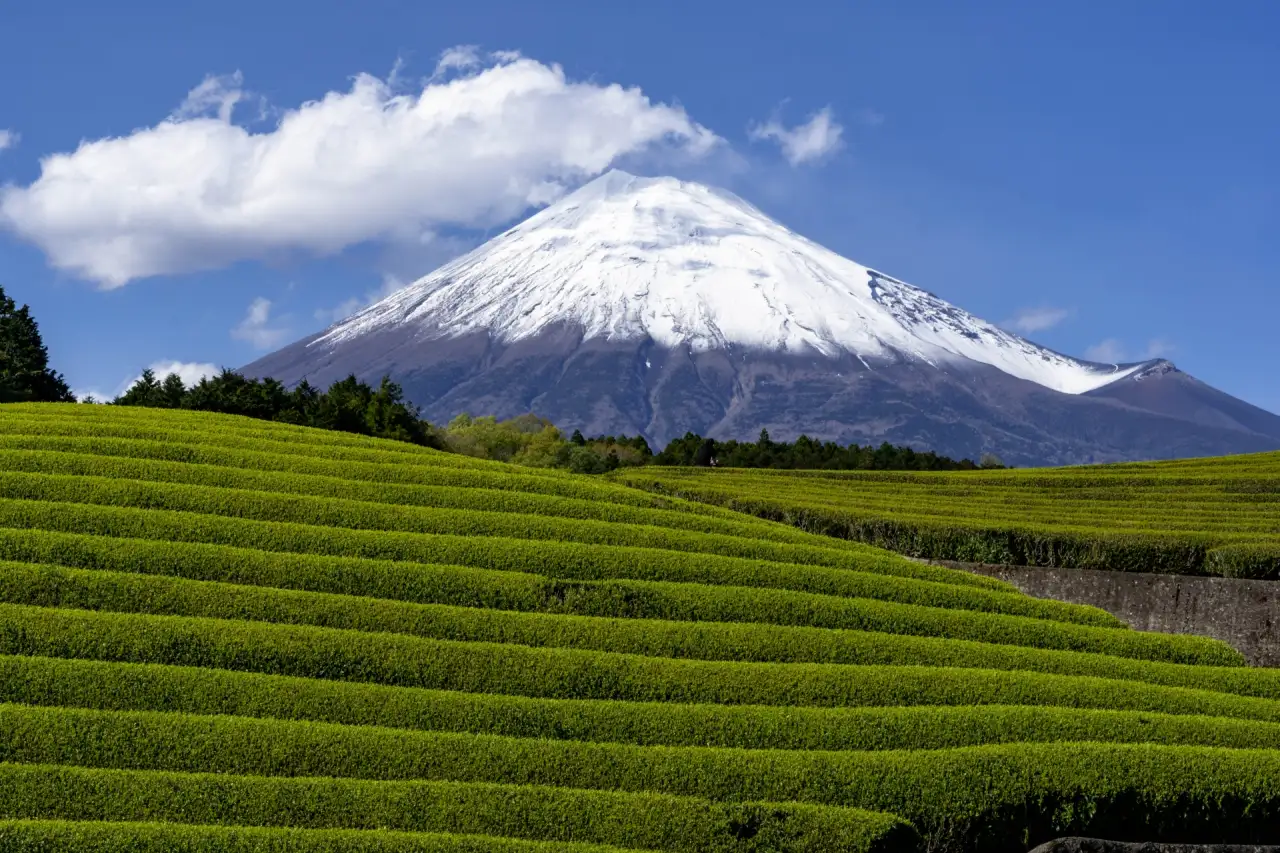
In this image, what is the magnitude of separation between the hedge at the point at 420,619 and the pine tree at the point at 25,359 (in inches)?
1695

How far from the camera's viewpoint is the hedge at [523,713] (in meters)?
13.6

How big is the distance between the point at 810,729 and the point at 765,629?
9.27 feet

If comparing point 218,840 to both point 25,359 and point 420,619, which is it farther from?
point 25,359

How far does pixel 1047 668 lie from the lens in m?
17.2

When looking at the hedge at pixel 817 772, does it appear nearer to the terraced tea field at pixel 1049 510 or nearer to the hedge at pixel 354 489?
the hedge at pixel 354 489

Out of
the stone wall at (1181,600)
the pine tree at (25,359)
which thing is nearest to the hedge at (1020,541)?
the stone wall at (1181,600)

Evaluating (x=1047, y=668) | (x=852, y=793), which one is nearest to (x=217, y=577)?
(x=852, y=793)

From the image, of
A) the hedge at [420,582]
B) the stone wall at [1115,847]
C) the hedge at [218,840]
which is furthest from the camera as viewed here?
the hedge at [420,582]

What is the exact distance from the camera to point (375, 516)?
2002cm

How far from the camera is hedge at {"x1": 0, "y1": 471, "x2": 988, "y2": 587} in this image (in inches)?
771

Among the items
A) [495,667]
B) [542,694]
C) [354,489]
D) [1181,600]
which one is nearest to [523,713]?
[542,694]

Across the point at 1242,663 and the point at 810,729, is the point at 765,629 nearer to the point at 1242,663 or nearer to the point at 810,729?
the point at 810,729

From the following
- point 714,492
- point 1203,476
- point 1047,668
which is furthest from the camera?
point 1203,476

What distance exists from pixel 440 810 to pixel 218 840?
2115 millimetres
